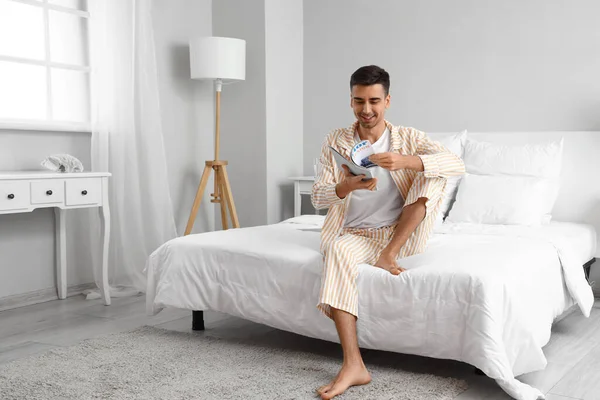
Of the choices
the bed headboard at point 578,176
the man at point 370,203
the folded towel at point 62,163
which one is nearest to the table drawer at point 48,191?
the folded towel at point 62,163

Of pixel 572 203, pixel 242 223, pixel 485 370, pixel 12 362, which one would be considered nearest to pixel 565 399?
pixel 485 370

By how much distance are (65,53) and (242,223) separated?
1697 millimetres

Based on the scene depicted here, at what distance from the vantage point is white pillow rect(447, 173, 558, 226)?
3480 mm

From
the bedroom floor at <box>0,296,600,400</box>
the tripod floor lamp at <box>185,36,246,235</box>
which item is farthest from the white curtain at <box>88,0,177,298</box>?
the bedroom floor at <box>0,296,600,400</box>

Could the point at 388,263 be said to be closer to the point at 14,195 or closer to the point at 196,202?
the point at 14,195

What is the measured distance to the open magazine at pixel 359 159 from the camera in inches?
93.0

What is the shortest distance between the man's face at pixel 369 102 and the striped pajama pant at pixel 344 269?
0.47 metres

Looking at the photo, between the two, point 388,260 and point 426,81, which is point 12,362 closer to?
point 388,260

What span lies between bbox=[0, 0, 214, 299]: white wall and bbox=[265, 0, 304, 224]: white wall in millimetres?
532

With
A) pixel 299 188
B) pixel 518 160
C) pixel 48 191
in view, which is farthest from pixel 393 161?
pixel 299 188

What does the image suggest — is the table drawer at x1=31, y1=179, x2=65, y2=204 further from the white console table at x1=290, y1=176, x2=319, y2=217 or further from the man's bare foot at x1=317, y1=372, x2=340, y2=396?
the man's bare foot at x1=317, y1=372, x2=340, y2=396

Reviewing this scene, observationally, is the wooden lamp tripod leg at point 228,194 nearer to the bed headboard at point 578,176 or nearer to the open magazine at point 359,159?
the bed headboard at point 578,176

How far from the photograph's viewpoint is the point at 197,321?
10.6ft

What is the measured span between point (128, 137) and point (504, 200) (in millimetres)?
2282
